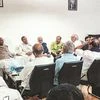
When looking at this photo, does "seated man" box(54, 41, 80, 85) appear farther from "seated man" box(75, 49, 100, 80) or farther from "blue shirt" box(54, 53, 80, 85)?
"seated man" box(75, 49, 100, 80)

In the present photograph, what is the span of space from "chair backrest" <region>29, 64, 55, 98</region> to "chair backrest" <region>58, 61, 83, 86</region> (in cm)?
23

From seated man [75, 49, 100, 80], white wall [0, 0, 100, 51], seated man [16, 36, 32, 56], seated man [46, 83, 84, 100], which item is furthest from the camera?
white wall [0, 0, 100, 51]

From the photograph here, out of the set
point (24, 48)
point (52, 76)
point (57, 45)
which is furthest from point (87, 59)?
point (57, 45)

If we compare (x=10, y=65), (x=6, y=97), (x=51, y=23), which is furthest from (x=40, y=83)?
(x=51, y=23)

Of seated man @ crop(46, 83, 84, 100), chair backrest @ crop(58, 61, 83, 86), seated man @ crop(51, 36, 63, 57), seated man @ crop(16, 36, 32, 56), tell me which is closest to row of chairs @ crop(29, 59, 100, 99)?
chair backrest @ crop(58, 61, 83, 86)

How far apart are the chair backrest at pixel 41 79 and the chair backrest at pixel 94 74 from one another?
737 millimetres

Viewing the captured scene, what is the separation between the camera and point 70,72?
149 inches

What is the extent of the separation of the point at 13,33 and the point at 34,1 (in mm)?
1220

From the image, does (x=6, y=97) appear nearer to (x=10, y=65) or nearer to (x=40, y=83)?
(x=40, y=83)

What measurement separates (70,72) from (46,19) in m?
4.62

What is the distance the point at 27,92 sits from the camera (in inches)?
144

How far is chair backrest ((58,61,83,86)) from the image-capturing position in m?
3.73

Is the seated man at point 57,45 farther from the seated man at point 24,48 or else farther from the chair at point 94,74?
the chair at point 94,74

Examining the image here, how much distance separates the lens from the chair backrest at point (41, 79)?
11.2 ft
